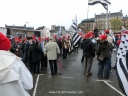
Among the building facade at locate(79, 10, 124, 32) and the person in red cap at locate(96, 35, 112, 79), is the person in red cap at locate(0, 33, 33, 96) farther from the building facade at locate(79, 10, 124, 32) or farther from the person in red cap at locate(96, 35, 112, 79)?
the building facade at locate(79, 10, 124, 32)

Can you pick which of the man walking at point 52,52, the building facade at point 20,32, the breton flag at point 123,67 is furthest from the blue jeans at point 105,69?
the building facade at point 20,32

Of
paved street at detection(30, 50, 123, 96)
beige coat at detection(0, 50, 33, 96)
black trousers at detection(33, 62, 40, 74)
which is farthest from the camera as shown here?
black trousers at detection(33, 62, 40, 74)

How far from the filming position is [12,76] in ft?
9.55

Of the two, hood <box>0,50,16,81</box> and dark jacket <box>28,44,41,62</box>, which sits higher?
hood <box>0,50,16,81</box>

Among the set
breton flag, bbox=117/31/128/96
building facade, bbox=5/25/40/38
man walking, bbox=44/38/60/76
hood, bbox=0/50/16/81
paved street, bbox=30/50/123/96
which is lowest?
paved street, bbox=30/50/123/96

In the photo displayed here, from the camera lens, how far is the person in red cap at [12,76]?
2906 mm

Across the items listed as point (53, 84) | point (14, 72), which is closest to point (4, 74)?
point (14, 72)

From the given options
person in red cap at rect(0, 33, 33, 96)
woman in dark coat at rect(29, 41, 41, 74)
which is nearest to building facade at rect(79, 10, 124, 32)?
woman in dark coat at rect(29, 41, 41, 74)

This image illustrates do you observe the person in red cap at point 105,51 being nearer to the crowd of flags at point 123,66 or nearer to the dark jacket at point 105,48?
the dark jacket at point 105,48

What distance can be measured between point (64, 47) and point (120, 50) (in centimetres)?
1672

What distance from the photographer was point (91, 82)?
35.0 feet

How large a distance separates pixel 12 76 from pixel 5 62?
0.65ft

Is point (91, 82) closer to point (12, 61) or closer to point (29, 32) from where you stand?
point (12, 61)

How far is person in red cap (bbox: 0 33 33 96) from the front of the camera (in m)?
2.91
